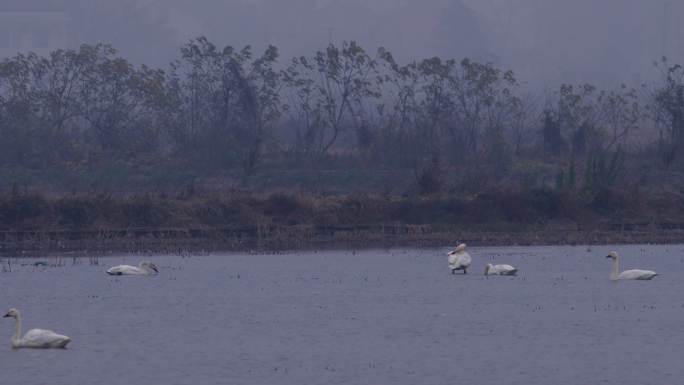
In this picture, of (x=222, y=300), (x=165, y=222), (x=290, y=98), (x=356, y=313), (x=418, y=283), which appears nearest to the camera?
(x=356, y=313)

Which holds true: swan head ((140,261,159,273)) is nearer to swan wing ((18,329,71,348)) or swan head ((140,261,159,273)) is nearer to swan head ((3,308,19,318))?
swan head ((3,308,19,318))

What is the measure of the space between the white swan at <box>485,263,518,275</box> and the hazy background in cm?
8841

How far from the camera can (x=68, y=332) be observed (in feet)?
67.8

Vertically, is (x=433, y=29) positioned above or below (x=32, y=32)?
above

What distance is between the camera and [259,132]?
66812 mm

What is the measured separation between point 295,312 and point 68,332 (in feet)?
11.7

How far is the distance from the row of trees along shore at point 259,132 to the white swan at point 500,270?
2334 centimetres

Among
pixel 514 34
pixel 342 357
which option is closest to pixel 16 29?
pixel 514 34

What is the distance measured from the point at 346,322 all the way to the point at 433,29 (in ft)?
344

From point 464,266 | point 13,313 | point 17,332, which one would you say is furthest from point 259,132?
point 17,332

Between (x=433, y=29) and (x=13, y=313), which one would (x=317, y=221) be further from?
(x=433, y=29)

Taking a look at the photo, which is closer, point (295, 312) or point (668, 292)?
point (295, 312)

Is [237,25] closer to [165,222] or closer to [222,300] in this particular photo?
[165,222]

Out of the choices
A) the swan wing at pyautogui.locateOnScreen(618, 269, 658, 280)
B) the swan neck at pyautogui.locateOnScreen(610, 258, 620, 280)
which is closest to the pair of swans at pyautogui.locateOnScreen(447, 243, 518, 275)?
the swan neck at pyautogui.locateOnScreen(610, 258, 620, 280)
